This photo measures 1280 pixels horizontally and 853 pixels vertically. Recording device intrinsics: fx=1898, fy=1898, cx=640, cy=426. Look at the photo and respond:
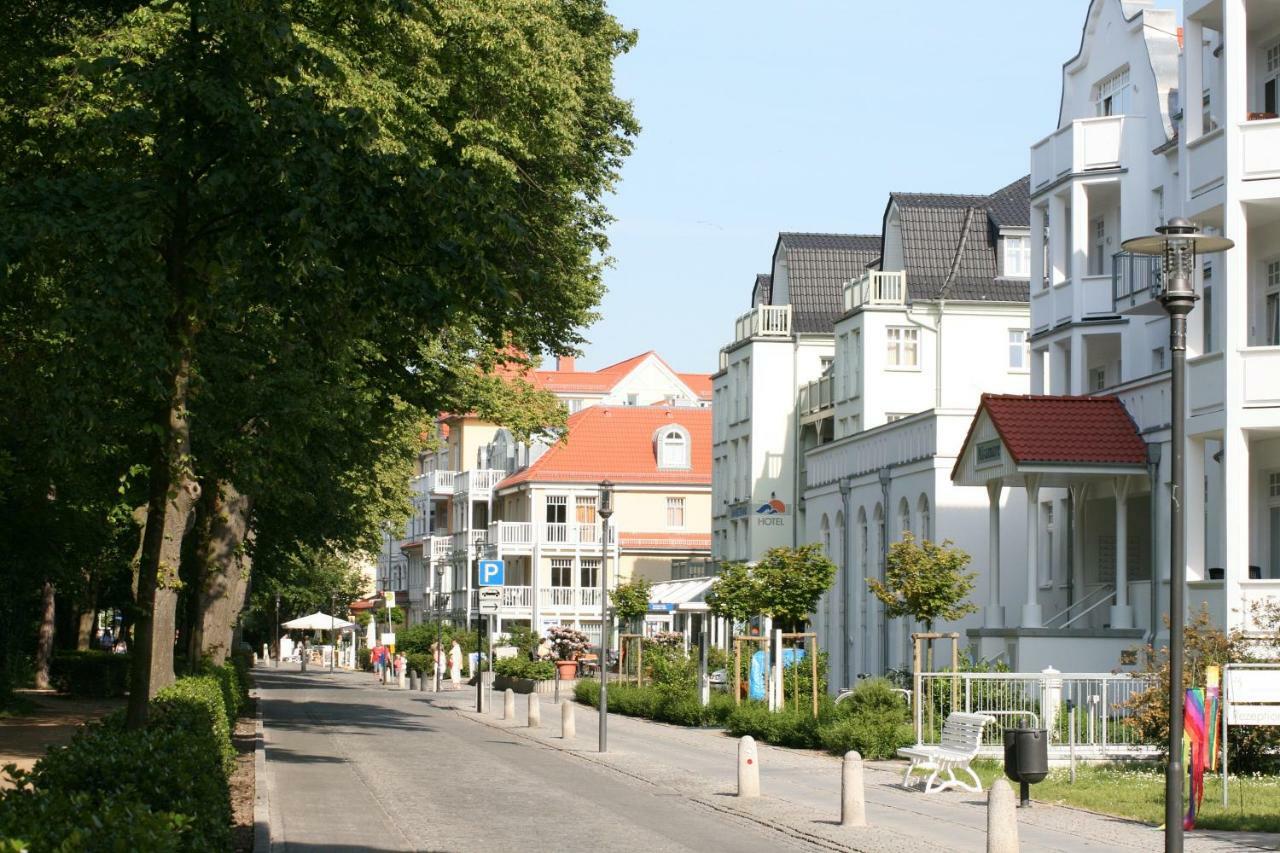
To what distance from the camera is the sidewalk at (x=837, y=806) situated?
1744 cm

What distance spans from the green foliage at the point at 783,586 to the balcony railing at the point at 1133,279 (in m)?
8.20

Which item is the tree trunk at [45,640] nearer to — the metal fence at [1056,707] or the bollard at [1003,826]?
the metal fence at [1056,707]

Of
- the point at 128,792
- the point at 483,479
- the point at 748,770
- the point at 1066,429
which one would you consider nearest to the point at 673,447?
the point at 483,479

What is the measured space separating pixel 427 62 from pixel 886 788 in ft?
35.3

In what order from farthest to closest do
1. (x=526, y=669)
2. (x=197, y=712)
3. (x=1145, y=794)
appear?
(x=526, y=669), (x=1145, y=794), (x=197, y=712)

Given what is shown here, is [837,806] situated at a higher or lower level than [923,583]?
lower

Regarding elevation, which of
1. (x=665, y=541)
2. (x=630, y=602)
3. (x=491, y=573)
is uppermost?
(x=665, y=541)

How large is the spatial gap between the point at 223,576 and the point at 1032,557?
1555cm

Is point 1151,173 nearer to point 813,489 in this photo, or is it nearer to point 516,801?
point 813,489

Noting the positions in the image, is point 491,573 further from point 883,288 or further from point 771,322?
point 771,322

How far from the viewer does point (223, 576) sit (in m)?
35.2

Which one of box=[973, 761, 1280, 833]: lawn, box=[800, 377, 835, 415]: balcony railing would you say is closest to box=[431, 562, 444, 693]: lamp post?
box=[800, 377, 835, 415]: balcony railing

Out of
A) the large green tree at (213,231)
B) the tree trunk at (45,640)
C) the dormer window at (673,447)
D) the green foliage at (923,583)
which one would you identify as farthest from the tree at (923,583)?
the dormer window at (673,447)

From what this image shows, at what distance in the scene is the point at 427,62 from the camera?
23.6m
